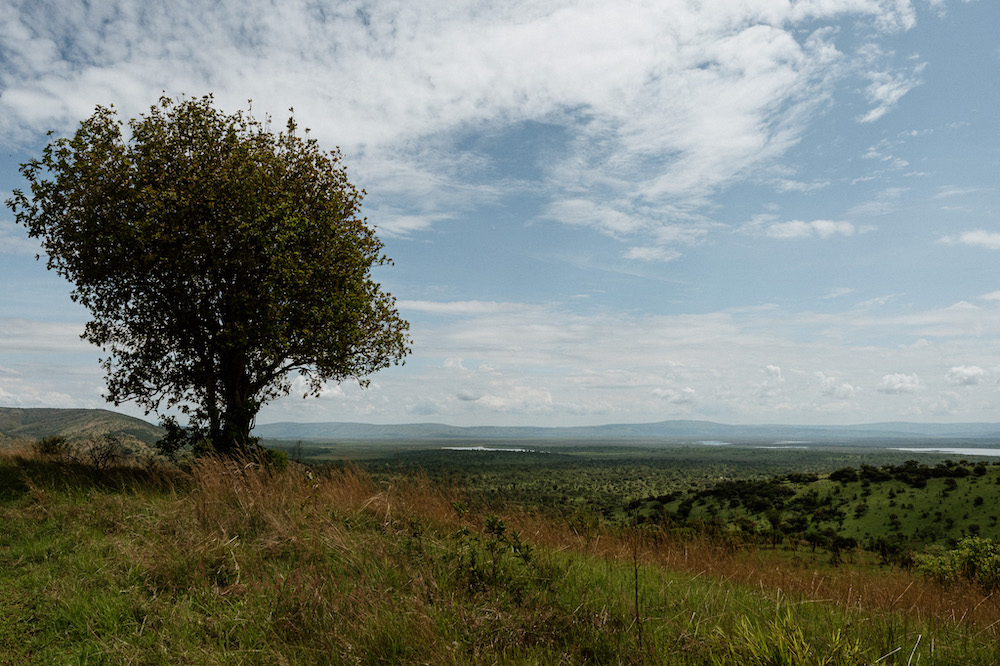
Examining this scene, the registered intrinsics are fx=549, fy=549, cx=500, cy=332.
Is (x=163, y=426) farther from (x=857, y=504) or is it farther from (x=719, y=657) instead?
(x=857, y=504)

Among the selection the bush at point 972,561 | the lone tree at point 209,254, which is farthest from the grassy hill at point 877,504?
the lone tree at point 209,254

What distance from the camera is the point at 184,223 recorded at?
Answer: 16156 mm

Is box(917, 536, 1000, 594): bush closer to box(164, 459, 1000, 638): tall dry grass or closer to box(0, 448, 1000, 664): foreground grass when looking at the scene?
box(164, 459, 1000, 638): tall dry grass

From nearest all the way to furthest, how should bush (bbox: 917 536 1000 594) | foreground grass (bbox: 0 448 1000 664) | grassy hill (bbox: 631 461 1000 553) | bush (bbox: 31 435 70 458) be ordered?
foreground grass (bbox: 0 448 1000 664), bush (bbox: 917 536 1000 594), bush (bbox: 31 435 70 458), grassy hill (bbox: 631 461 1000 553)

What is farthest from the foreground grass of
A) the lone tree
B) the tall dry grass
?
the lone tree

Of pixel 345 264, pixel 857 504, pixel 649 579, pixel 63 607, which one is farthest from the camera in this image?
pixel 857 504

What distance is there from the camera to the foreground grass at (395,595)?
501 cm

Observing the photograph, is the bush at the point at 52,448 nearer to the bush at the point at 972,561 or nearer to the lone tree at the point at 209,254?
the lone tree at the point at 209,254

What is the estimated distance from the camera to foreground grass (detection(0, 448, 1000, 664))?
5012 mm

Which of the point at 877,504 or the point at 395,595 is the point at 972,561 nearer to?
the point at 395,595

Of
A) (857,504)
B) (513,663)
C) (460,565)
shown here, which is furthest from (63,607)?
(857,504)

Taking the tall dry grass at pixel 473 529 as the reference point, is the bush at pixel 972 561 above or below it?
below

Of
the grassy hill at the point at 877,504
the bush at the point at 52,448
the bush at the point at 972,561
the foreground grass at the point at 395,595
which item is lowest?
the grassy hill at the point at 877,504

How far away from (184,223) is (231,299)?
2.53 metres
